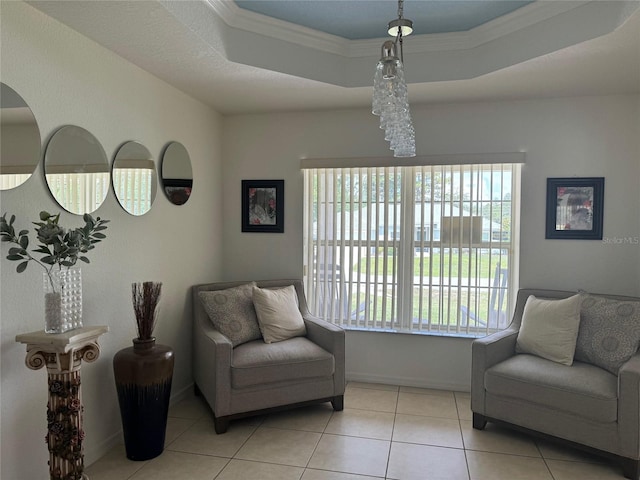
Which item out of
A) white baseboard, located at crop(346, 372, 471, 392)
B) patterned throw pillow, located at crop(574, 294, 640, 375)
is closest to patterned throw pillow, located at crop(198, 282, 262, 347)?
white baseboard, located at crop(346, 372, 471, 392)

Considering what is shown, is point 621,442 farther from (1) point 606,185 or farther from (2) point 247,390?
(2) point 247,390

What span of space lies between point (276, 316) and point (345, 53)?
204cm

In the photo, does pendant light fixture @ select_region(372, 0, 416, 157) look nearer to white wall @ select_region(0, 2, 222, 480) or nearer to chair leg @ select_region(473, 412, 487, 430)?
white wall @ select_region(0, 2, 222, 480)

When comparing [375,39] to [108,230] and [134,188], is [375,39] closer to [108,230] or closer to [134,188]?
[134,188]

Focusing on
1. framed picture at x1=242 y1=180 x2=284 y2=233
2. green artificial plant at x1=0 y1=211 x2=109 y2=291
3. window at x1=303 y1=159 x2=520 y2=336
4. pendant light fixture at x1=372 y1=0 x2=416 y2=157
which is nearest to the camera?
pendant light fixture at x1=372 y1=0 x2=416 y2=157

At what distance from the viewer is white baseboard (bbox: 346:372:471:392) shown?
3699 mm

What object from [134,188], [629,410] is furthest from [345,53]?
[629,410]

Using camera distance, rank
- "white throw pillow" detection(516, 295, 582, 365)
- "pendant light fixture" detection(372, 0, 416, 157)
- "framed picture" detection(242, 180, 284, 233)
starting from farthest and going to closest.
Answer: "framed picture" detection(242, 180, 284, 233)
"white throw pillow" detection(516, 295, 582, 365)
"pendant light fixture" detection(372, 0, 416, 157)

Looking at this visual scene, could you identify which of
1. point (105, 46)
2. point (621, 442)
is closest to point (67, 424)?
point (105, 46)

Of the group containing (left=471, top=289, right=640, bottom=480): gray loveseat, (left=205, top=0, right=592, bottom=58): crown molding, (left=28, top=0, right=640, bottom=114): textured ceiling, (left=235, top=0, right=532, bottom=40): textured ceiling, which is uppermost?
(left=235, top=0, right=532, bottom=40): textured ceiling

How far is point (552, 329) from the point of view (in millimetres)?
2953

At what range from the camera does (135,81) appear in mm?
2871

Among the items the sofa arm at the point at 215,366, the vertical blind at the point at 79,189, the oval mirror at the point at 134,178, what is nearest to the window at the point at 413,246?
the sofa arm at the point at 215,366

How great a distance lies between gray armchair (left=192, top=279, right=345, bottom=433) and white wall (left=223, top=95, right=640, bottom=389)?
28.5 inches
